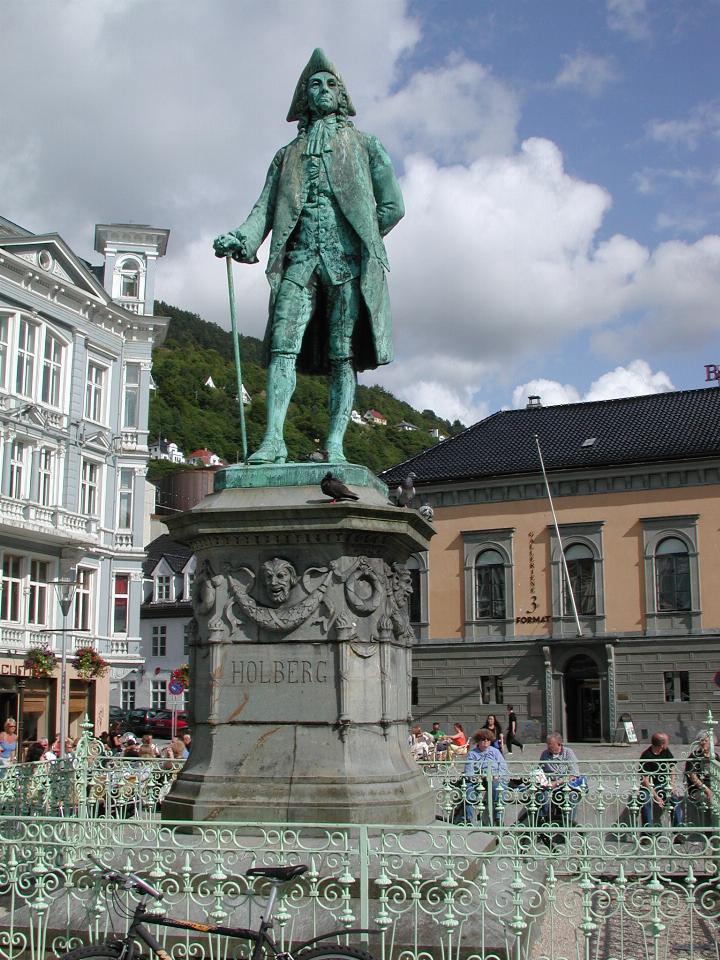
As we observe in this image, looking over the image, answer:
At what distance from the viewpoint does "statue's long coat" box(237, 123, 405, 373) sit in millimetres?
8406

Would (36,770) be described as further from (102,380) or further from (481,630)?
(481,630)

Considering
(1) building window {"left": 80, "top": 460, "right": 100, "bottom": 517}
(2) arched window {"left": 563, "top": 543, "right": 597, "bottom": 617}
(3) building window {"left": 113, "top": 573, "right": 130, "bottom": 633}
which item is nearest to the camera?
(1) building window {"left": 80, "top": 460, "right": 100, "bottom": 517}

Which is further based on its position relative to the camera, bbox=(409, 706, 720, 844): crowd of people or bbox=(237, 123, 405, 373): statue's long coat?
bbox=(409, 706, 720, 844): crowd of people

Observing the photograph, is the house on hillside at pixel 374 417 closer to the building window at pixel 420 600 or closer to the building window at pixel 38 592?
the building window at pixel 420 600

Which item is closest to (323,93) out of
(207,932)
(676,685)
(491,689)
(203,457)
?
(207,932)

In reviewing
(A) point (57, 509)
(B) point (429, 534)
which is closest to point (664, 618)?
(A) point (57, 509)

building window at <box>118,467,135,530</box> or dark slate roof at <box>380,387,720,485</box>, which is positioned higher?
dark slate roof at <box>380,387,720,485</box>

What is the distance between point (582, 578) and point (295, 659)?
33756 millimetres

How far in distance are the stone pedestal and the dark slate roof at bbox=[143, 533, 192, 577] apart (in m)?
53.6

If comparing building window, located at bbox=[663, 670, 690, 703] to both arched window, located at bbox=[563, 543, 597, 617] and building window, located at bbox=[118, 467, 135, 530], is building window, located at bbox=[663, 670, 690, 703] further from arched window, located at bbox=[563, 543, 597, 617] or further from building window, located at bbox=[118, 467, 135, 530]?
building window, located at bbox=[118, 467, 135, 530]

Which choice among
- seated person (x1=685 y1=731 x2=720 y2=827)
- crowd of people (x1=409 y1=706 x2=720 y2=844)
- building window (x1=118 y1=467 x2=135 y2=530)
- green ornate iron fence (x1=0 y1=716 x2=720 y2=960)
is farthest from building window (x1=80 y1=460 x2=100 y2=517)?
green ornate iron fence (x1=0 y1=716 x2=720 y2=960)

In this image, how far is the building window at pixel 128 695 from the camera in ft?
185

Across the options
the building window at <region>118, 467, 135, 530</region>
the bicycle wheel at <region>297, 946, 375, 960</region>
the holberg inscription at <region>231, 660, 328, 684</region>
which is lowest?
the bicycle wheel at <region>297, 946, 375, 960</region>

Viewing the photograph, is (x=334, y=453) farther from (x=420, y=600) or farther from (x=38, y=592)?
(x=420, y=600)
